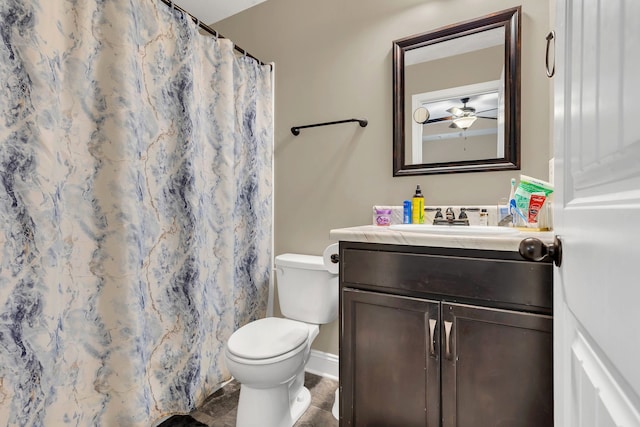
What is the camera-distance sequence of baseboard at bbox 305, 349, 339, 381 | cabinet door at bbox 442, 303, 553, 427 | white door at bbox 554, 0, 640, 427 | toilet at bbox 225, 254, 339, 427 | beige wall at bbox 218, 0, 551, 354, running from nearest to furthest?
1. white door at bbox 554, 0, 640, 427
2. cabinet door at bbox 442, 303, 553, 427
3. toilet at bbox 225, 254, 339, 427
4. beige wall at bbox 218, 0, 551, 354
5. baseboard at bbox 305, 349, 339, 381

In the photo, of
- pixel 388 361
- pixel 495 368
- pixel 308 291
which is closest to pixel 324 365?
pixel 308 291

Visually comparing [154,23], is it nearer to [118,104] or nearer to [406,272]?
[118,104]

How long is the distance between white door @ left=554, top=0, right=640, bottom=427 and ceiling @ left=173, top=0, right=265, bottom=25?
7.27 feet

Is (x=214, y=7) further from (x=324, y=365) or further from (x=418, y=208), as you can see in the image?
(x=324, y=365)

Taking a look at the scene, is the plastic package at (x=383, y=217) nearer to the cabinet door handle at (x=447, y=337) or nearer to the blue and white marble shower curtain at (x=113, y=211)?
the cabinet door handle at (x=447, y=337)

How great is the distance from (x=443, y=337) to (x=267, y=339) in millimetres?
807

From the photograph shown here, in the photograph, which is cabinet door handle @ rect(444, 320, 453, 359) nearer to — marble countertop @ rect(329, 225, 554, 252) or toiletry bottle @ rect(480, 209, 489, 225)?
marble countertop @ rect(329, 225, 554, 252)

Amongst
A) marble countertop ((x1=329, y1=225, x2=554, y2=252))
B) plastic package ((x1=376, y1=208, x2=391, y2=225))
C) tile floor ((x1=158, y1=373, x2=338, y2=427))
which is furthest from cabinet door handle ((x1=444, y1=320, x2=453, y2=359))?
tile floor ((x1=158, y1=373, x2=338, y2=427))

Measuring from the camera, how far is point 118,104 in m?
1.33

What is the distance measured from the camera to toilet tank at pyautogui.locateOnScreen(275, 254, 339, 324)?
178cm

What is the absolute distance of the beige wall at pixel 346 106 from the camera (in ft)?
4.81

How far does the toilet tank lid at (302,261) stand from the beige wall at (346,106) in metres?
0.12

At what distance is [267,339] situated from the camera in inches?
58.3

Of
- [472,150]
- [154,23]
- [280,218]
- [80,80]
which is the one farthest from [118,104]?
[472,150]
